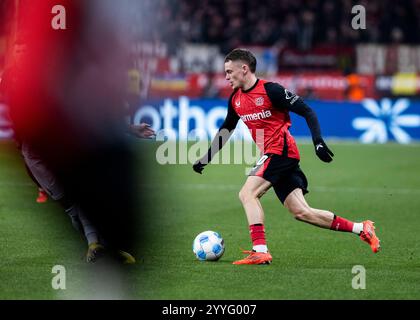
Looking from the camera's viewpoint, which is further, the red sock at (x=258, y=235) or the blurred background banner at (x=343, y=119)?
the blurred background banner at (x=343, y=119)

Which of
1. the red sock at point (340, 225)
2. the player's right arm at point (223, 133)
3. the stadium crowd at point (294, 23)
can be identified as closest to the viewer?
the red sock at point (340, 225)

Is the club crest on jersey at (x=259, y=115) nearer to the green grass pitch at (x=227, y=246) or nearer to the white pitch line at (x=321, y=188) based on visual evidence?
the green grass pitch at (x=227, y=246)

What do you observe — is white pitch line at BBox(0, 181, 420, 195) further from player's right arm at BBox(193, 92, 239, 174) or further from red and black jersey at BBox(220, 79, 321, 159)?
red and black jersey at BBox(220, 79, 321, 159)

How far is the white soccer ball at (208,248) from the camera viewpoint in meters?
6.89

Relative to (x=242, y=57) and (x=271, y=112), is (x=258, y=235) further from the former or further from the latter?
(x=242, y=57)

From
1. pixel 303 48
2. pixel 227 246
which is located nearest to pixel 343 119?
pixel 303 48

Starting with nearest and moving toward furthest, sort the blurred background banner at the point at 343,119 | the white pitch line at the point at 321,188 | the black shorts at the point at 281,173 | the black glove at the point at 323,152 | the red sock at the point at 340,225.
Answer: the black glove at the point at 323,152 < the black shorts at the point at 281,173 < the red sock at the point at 340,225 < the white pitch line at the point at 321,188 < the blurred background banner at the point at 343,119

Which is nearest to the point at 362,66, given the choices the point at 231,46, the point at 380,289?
the point at 231,46

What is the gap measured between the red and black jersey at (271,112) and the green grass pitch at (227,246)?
39.5 inches

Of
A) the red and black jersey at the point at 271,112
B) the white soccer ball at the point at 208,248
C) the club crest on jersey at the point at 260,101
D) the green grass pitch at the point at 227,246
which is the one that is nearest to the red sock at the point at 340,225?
the green grass pitch at the point at 227,246

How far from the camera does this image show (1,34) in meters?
3.16

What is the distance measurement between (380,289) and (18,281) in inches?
101

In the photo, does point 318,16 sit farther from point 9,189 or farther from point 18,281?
point 18,281

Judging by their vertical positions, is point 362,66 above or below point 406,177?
above
